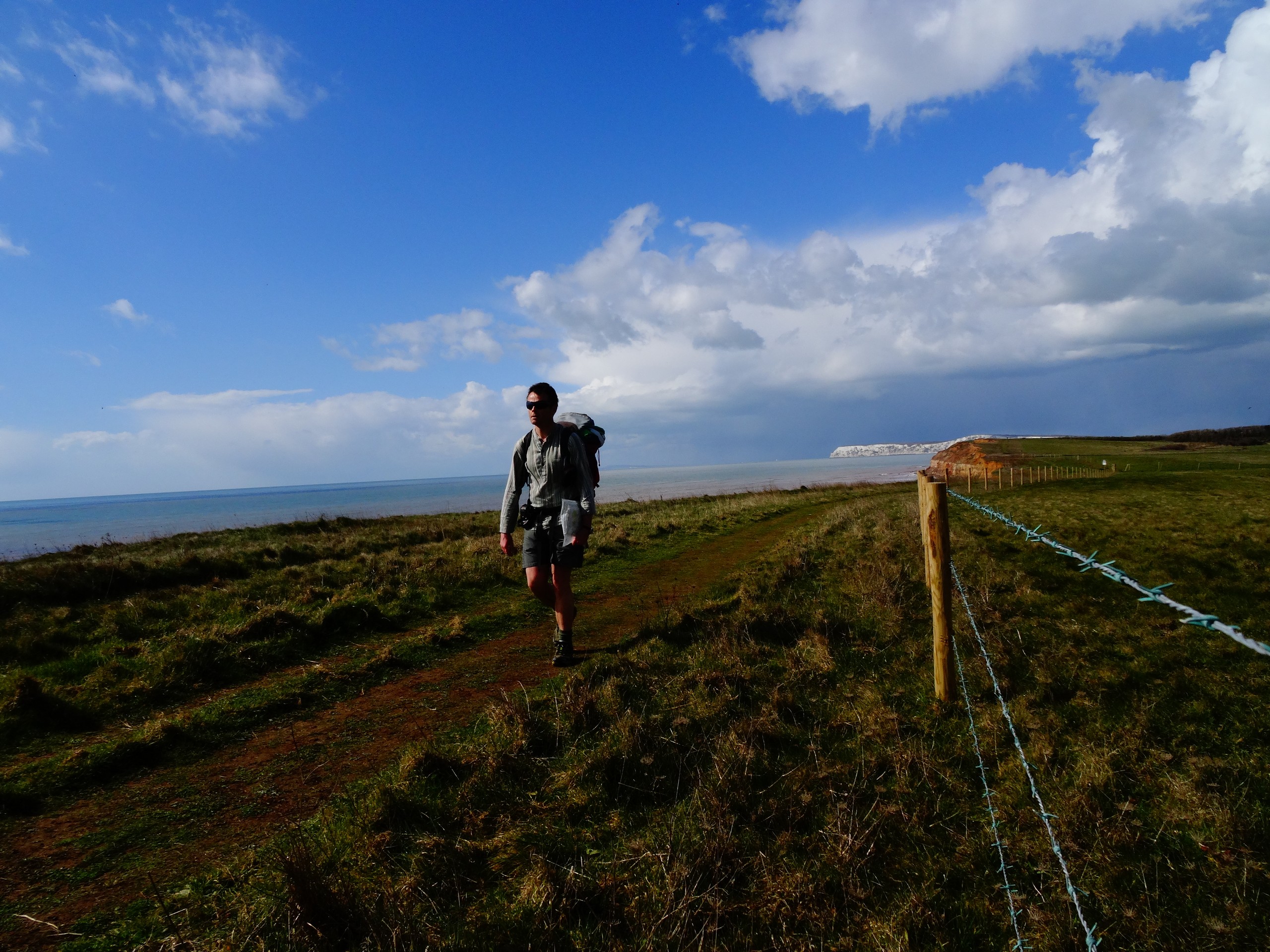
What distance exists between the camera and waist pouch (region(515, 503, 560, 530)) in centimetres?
621

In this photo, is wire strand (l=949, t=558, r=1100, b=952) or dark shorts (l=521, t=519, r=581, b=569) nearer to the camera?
wire strand (l=949, t=558, r=1100, b=952)

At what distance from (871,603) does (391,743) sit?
5.65 meters

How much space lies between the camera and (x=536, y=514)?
246 inches

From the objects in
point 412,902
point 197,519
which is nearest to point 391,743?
point 412,902

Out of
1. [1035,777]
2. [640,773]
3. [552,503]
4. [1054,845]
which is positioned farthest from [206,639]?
[1035,777]

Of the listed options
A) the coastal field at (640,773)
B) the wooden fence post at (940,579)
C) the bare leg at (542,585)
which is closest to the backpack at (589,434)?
→ the bare leg at (542,585)

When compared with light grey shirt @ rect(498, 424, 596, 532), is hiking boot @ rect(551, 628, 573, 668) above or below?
below

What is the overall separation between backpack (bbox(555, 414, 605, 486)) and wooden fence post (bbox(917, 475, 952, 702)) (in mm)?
3308

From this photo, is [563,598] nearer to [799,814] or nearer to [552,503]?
[552,503]

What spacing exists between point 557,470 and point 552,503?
36cm

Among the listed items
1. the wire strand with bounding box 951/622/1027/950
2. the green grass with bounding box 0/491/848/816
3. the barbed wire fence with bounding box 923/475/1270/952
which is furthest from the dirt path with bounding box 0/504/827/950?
the barbed wire fence with bounding box 923/475/1270/952

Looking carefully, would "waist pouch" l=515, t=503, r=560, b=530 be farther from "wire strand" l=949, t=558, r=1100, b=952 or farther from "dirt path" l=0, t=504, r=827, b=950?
"wire strand" l=949, t=558, r=1100, b=952

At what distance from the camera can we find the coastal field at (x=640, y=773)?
2789mm

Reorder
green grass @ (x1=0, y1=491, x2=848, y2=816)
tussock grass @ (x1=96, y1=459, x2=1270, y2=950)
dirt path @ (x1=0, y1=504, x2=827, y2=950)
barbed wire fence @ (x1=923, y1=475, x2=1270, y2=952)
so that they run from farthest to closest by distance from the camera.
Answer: green grass @ (x1=0, y1=491, x2=848, y2=816) < dirt path @ (x1=0, y1=504, x2=827, y2=950) < tussock grass @ (x1=96, y1=459, x2=1270, y2=950) < barbed wire fence @ (x1=923, y1=475, x2=1270, y2=952)
